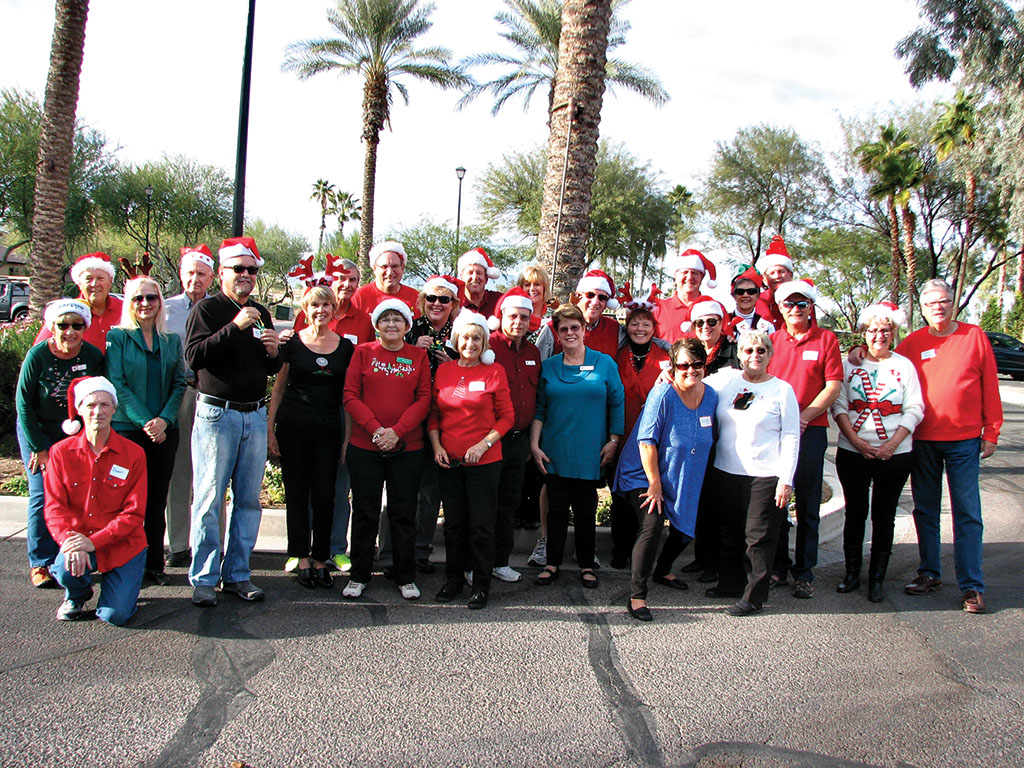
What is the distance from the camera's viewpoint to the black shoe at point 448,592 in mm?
4680

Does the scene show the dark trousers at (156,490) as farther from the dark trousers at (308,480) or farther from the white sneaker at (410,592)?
the white sneaker at (410,592)

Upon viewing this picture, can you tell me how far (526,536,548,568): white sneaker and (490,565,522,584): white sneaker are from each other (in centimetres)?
29

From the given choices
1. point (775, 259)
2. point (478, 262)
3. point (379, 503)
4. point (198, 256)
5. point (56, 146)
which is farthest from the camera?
point (56, 146)

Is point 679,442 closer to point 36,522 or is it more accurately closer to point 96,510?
point 96,510

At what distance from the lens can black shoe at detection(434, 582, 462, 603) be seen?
15.4 feet

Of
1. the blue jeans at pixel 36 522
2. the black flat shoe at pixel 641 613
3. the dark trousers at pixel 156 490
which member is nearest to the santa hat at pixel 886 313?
the black flat shoe at pixel 641 613

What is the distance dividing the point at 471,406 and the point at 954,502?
3444 millimetres

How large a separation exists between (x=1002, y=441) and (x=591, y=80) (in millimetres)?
8968

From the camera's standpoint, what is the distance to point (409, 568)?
4781mm

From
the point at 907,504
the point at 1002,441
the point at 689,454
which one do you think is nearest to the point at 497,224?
the point at 1002,441

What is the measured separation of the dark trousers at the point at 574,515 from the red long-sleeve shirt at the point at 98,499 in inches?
104

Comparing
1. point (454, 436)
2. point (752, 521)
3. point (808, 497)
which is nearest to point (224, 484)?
point (454, 436)

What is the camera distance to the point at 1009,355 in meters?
27.0

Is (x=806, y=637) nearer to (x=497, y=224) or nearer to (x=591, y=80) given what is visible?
(x=591, y=80)
